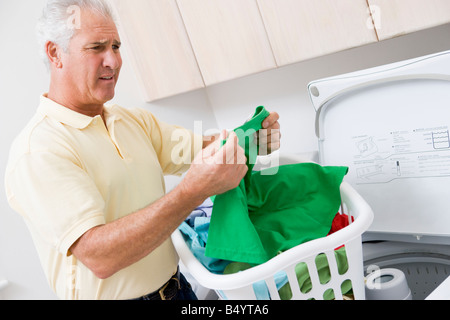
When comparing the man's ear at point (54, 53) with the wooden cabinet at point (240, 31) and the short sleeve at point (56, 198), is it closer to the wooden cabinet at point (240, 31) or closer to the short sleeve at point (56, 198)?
the short sleeve at point (56, 198)

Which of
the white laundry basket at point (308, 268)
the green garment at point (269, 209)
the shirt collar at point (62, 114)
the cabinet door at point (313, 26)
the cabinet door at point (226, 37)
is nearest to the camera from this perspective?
the white laundry basket at point (308, 268)

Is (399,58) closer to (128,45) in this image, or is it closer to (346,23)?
(346,23)

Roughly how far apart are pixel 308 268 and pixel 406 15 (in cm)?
91

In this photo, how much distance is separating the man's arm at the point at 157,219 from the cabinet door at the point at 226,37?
920 millimetres

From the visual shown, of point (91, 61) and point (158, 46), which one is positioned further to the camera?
point (158, 46)

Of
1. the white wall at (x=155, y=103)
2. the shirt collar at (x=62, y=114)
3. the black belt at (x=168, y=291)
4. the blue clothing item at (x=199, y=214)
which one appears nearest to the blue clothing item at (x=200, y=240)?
the blue clothing item at (x=199, y=214)

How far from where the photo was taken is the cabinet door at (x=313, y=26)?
4.75ft

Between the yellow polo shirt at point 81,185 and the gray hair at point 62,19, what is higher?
the gray hair at point 62,19

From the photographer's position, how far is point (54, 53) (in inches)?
43.2

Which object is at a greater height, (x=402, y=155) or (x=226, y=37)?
(x=226, y=37)
